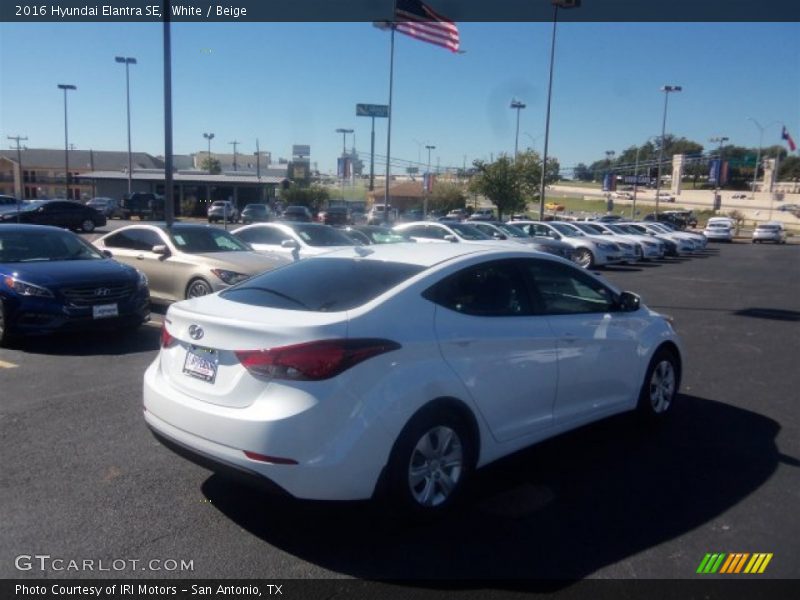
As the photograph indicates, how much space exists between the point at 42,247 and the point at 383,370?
7.22 meters

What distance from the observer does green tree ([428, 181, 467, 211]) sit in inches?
2950

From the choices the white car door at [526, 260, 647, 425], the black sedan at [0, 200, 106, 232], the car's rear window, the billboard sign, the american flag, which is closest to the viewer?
the car's rear window

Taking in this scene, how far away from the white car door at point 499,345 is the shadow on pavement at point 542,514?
0.44 meters

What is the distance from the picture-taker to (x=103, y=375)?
694 cm

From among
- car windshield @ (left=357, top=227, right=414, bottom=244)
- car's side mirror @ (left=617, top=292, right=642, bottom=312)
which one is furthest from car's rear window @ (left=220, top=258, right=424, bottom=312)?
car windshield @ (left=357, top=227, right=414, bottom=244)

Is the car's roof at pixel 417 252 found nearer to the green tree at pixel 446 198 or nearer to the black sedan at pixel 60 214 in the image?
the black sedan at pixel 60 214

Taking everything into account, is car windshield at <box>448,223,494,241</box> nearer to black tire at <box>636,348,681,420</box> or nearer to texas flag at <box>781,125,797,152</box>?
black tire at <box>636,348,681,420</box>

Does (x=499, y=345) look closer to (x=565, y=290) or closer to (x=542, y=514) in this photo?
(x=542, y=514)

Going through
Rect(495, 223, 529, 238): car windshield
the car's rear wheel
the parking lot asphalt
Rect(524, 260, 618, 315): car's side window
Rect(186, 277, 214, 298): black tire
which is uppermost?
Rect(524, 260, 618, 315): car's side window

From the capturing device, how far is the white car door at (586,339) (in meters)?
4.75

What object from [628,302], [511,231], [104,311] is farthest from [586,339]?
[511,231]

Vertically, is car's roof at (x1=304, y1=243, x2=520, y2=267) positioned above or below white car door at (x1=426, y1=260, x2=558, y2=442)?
above

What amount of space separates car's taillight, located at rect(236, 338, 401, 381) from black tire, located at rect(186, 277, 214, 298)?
22.6 feet

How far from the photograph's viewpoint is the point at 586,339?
16.2 feet
